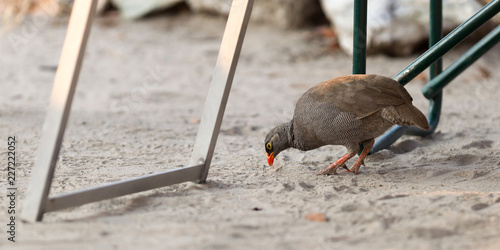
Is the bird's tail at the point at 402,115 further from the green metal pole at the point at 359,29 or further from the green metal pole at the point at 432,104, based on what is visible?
the green metal pole at the point at 359,29

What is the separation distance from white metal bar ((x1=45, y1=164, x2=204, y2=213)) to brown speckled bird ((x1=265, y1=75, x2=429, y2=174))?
2.31 ft

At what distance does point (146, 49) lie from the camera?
27.8 feet

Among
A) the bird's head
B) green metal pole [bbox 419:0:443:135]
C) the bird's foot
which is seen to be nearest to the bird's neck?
the bird's head

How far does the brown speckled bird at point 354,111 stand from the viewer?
11.0 ft

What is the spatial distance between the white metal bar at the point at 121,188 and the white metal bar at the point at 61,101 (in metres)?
0.06

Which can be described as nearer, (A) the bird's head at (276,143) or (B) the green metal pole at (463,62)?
(A) the bird's head at (276,143)

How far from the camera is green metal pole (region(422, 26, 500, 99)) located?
3934 mm

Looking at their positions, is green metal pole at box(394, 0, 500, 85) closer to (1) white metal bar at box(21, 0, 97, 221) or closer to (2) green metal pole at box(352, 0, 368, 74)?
(2) green metal pole at box(352, 0, 368, 74)

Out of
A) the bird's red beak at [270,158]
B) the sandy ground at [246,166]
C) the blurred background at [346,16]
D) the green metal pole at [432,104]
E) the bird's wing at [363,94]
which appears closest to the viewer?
the sandy ground at [246,166]

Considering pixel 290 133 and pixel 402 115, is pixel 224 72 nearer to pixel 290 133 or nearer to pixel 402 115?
pixel 290 133

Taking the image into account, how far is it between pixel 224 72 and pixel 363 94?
0.79 meters

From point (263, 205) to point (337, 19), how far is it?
5.26 metres

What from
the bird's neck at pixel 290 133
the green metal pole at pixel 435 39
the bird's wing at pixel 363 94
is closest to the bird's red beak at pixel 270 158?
the bird's neck at pixel 290 133

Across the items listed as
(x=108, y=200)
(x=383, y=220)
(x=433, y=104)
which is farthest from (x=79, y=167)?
(x=433, y=104)
